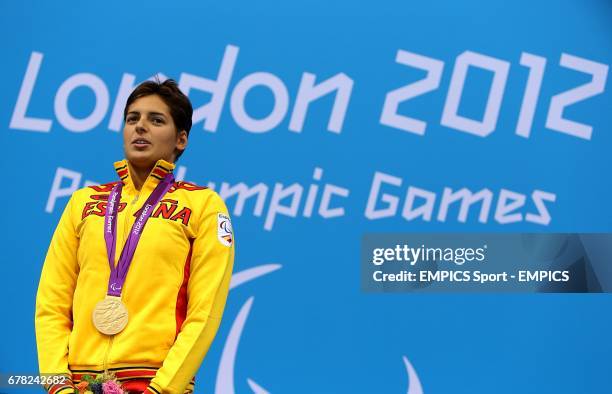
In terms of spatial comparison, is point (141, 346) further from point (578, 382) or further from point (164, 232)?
point (578, 382)

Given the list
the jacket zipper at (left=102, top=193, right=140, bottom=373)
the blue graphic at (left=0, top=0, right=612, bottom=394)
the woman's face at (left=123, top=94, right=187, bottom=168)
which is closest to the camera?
the jacket zipper at (left=102, top=193, right=140, bottom=373)

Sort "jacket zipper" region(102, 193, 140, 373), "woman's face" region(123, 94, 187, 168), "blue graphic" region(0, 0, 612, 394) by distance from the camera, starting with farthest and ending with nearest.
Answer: "blue graphic" region(0, 0, 612, 394), "woman's face" region(123, 94, 187, 168), "jacket zipper" region(102, 193, 140, 373)

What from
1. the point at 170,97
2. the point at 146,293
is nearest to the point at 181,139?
the point at 170,97

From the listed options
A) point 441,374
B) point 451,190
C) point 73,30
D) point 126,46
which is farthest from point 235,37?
point 441,374

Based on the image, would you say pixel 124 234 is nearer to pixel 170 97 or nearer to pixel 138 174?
pixel 138 174

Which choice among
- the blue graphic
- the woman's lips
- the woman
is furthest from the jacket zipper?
the blue graphic

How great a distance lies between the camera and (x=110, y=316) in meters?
1.64

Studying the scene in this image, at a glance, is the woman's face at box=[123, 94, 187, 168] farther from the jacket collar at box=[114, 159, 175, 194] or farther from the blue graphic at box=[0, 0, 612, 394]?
the blue graphic at box=[0, 0, 612, 394]

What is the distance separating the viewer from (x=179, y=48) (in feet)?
11.7

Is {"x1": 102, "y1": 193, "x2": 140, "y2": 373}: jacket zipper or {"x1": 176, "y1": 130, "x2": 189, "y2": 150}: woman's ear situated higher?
{"x1": 176, "y1": 130, "x2": 189, "y2": 150}: woman's ear

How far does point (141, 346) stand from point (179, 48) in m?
2.18

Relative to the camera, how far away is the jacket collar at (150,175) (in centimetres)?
178

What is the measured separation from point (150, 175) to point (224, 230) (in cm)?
21

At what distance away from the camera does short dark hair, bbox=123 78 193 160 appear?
1.80m
